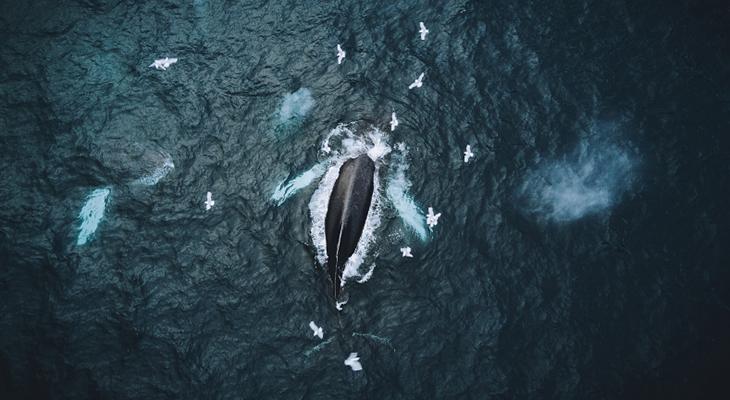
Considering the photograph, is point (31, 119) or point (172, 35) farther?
point (172, 35)

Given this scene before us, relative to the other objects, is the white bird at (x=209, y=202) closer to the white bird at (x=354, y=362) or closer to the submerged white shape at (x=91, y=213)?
the submerged white shape at (x=91, y=213)

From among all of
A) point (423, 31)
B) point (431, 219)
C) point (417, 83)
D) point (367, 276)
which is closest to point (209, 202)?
point (367, 276)

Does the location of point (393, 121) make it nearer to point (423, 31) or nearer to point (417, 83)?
point (417, 83)

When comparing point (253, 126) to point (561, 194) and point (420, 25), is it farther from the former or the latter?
point (561, 194)

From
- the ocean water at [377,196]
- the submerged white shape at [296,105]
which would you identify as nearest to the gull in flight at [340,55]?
the ocean water at [377,196]

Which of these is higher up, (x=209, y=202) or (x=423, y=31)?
(x=423, y=31)

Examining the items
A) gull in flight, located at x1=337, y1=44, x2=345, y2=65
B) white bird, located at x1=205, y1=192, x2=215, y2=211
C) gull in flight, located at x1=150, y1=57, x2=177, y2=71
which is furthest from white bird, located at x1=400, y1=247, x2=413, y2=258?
gull in flight, located at x1=150, y1=57, x2=177, y2=71

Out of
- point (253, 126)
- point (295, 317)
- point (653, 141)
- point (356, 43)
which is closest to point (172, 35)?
point (253, 126)
